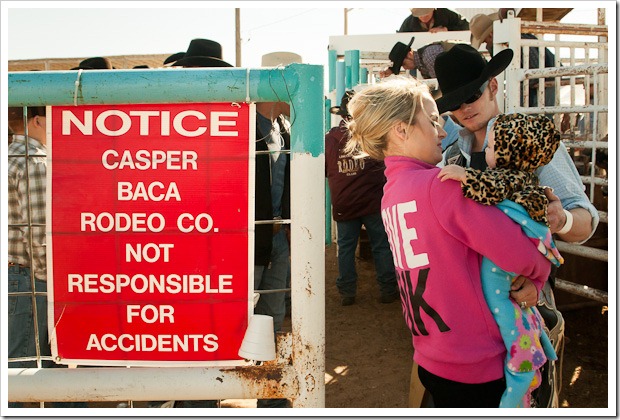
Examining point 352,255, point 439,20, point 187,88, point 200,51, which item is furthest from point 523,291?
point 439,20

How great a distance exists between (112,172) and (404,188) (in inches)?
31.6

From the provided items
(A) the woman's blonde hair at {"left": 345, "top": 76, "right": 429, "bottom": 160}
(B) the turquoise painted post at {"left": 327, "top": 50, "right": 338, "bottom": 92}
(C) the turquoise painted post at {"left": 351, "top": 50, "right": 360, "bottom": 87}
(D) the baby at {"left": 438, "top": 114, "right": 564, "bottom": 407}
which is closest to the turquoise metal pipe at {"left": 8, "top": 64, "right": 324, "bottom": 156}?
(A) the woman's blonde hair at {"left": 345, "top": 76, "right": 429, "bottom": 160}

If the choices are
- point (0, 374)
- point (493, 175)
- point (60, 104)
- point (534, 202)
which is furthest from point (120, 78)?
point (534, 202)

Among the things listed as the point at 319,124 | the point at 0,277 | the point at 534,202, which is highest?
the point at 319,124

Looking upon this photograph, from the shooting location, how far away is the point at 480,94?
2.20 meters

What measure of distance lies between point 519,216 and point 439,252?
0.76ft

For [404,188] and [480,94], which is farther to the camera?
[480,94]

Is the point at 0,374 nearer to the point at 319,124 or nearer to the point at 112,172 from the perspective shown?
the point at 112,172

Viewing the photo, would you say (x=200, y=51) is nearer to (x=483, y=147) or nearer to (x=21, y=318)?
(x=21, y=318)

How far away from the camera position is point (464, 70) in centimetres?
224

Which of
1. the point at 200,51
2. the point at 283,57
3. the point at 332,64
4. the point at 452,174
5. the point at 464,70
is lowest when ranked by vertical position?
the point at 452,174

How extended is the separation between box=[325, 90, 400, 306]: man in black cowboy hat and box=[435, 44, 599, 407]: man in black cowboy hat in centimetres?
341

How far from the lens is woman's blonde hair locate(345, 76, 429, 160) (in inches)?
68.8

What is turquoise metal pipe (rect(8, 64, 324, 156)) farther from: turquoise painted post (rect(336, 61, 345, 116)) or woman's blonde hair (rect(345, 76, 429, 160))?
turquoise painted post (rect(336, 61, 345, 116))
